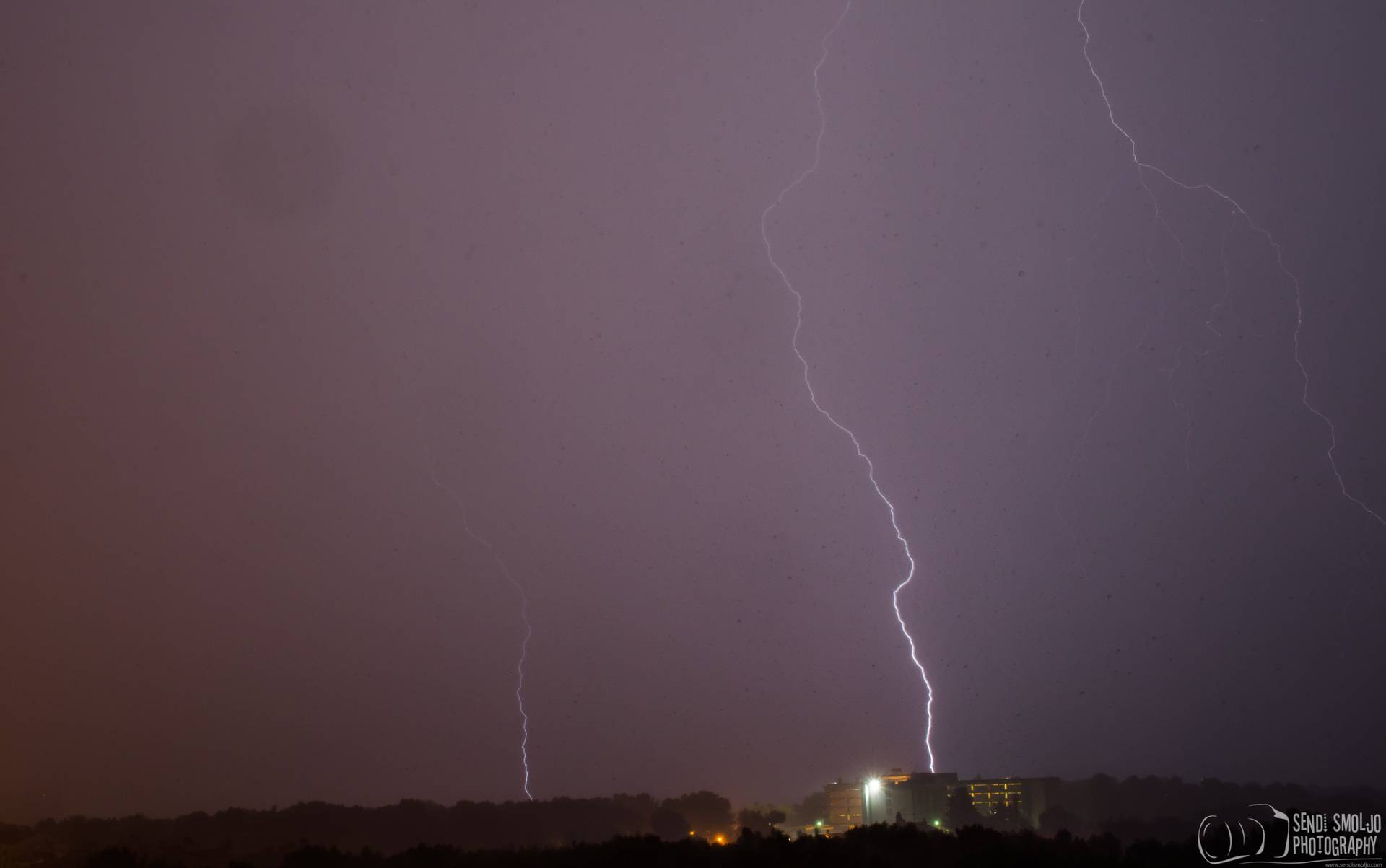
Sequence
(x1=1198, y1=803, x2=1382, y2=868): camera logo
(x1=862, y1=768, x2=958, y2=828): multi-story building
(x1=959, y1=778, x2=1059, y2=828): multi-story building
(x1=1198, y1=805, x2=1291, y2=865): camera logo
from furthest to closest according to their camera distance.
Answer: (x1=959, y1=778, x2=1059, y2=828): multi-story building, (x1=862, y1=768, x2=958, y2=828): multi-story building, (x1=1198, y1=805, x2=1291, y2=865): camera logo, (x1=1198, y1=803, x2=1382, y2=868): camera logo

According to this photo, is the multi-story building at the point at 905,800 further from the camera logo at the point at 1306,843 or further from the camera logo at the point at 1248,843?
the camera logo at the point at 1306,843

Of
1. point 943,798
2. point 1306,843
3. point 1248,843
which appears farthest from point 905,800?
point 1306,843

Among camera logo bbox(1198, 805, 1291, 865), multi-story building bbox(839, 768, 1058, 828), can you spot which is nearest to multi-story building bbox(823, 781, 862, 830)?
multi-story building bbox(839, 768, 1058, 828)

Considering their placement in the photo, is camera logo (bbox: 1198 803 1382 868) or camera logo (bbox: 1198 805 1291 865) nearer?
camera logo (bbox: 1198 803 1382 868)

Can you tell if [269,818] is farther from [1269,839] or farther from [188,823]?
[1269,839]

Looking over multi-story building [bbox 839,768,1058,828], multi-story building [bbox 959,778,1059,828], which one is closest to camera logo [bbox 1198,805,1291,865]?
multi-story building [bbox 839,768,1058,828]

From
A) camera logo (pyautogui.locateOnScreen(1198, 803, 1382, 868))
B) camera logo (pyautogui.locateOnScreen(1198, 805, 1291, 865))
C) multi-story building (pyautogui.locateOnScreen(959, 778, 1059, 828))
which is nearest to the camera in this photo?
camera logo (pyautogui.locateOnScreen(1198, 803, 1382, 868))

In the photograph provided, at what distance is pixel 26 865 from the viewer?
74.3 feet

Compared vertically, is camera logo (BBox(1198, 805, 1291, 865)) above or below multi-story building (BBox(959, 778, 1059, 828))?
above

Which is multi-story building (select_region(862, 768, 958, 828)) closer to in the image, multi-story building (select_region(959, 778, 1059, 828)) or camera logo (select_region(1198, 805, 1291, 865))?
multi-story building (select_region(959, 778, 1059, 828))

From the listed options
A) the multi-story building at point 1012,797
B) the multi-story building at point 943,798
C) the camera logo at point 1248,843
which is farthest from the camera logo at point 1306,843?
the multi-story building at point 1012,797

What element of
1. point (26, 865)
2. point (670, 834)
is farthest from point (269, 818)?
point (26, 865)

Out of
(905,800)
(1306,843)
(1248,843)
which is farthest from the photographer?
(905,800)

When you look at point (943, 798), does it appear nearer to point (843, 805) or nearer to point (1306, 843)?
point (843, 805)
